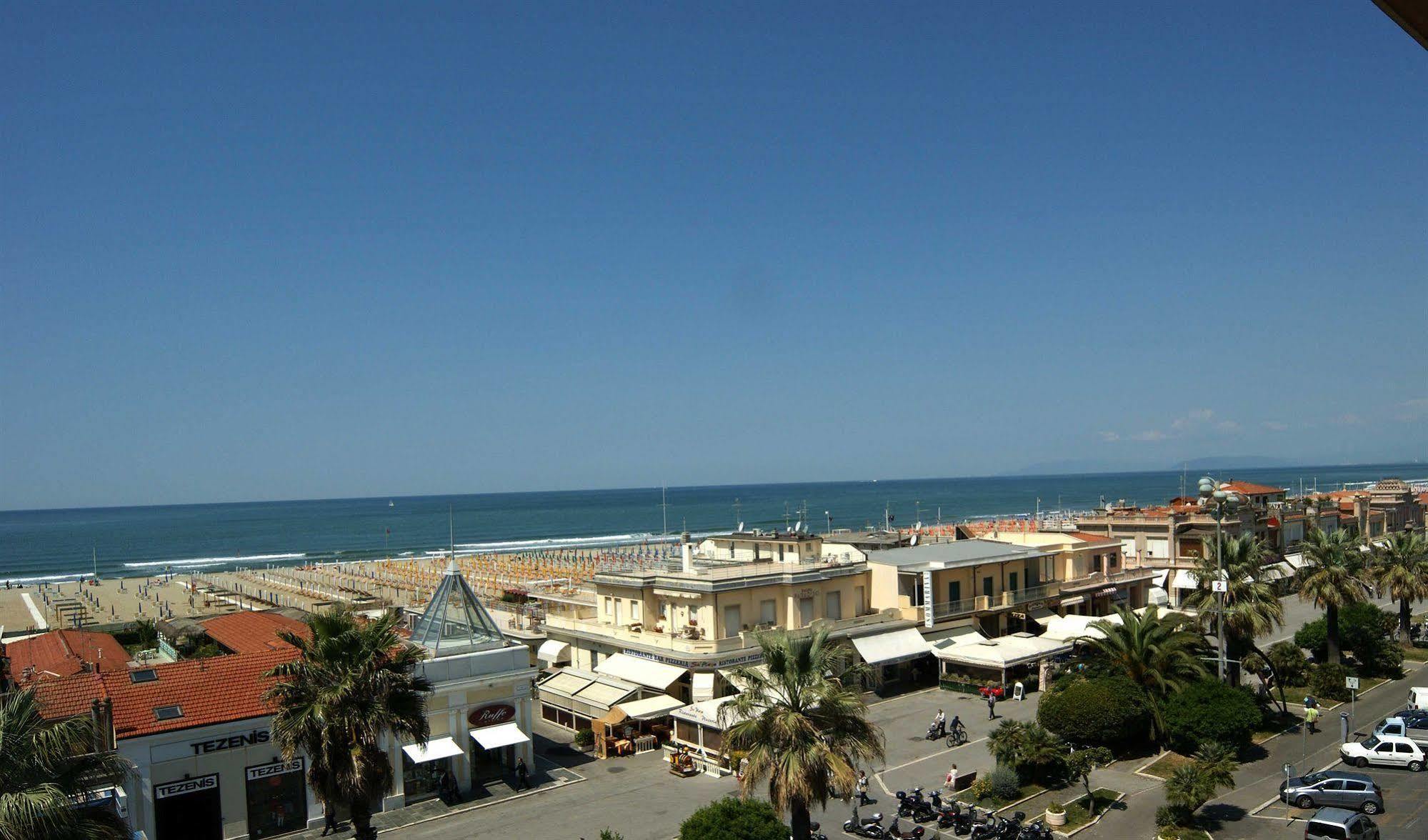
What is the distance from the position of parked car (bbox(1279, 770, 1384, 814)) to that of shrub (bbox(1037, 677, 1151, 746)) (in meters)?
4.09

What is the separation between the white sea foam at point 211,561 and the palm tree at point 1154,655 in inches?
4377

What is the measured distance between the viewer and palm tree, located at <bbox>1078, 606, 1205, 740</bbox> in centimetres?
2689

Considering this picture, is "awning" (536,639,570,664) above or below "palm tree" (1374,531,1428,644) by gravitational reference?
below

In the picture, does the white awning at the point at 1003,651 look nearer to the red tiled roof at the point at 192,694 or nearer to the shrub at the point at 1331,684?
the shrub at the point at 1331,684

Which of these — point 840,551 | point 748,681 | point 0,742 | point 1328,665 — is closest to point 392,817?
point 748,681

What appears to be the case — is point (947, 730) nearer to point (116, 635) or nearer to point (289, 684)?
point (289, 684)

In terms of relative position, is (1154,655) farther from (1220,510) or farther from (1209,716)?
(1220,510)

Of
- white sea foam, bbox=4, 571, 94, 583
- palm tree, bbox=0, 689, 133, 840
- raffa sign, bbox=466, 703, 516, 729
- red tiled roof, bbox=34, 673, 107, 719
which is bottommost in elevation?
white sea foam, bbox=4, 571, 94, 583

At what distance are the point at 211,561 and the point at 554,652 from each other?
345 ft

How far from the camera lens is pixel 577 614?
130 ft

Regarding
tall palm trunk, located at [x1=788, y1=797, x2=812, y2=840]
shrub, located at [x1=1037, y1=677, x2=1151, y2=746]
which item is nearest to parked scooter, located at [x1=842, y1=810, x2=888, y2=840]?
tall palm trunk, located at [x1=788, y1=797, x2=812, y2=840]

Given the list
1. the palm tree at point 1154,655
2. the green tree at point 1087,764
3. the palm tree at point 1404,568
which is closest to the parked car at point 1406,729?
the palm tree at point 1154,655

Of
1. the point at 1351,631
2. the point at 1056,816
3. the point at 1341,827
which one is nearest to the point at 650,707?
the point at 1056,816

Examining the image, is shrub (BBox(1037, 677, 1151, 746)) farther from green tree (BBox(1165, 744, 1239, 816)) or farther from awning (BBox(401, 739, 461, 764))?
awning (BBox(401, 739, 461, 764))
